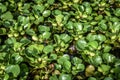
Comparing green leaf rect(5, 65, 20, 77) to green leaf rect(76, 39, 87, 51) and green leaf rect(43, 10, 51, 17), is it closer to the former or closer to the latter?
green leaf rect(76, 39, 87, 51)

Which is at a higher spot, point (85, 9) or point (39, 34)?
point (85, 9)

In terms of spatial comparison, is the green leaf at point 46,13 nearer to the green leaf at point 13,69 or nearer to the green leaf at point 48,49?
the green leaf at point 48,49

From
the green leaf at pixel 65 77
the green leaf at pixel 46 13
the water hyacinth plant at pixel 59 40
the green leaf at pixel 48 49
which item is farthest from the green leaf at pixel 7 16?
the green leaf at pixel 65 77

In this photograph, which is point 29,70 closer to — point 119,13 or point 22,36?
point 22,36

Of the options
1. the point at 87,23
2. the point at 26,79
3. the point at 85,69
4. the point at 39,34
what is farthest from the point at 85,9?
the point at 26,79

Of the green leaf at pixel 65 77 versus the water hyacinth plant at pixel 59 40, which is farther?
the water hyacinth plant at pixel 59 40

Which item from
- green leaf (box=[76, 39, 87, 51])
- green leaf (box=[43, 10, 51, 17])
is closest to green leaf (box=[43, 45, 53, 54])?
green leaf (box=[76, 39, 87, 51])

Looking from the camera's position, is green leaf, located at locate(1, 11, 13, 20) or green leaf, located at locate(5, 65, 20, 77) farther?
green leaf, located at locate(1, 11, 13, 20)

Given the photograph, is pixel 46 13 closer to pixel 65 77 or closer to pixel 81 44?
pixel 81 44
